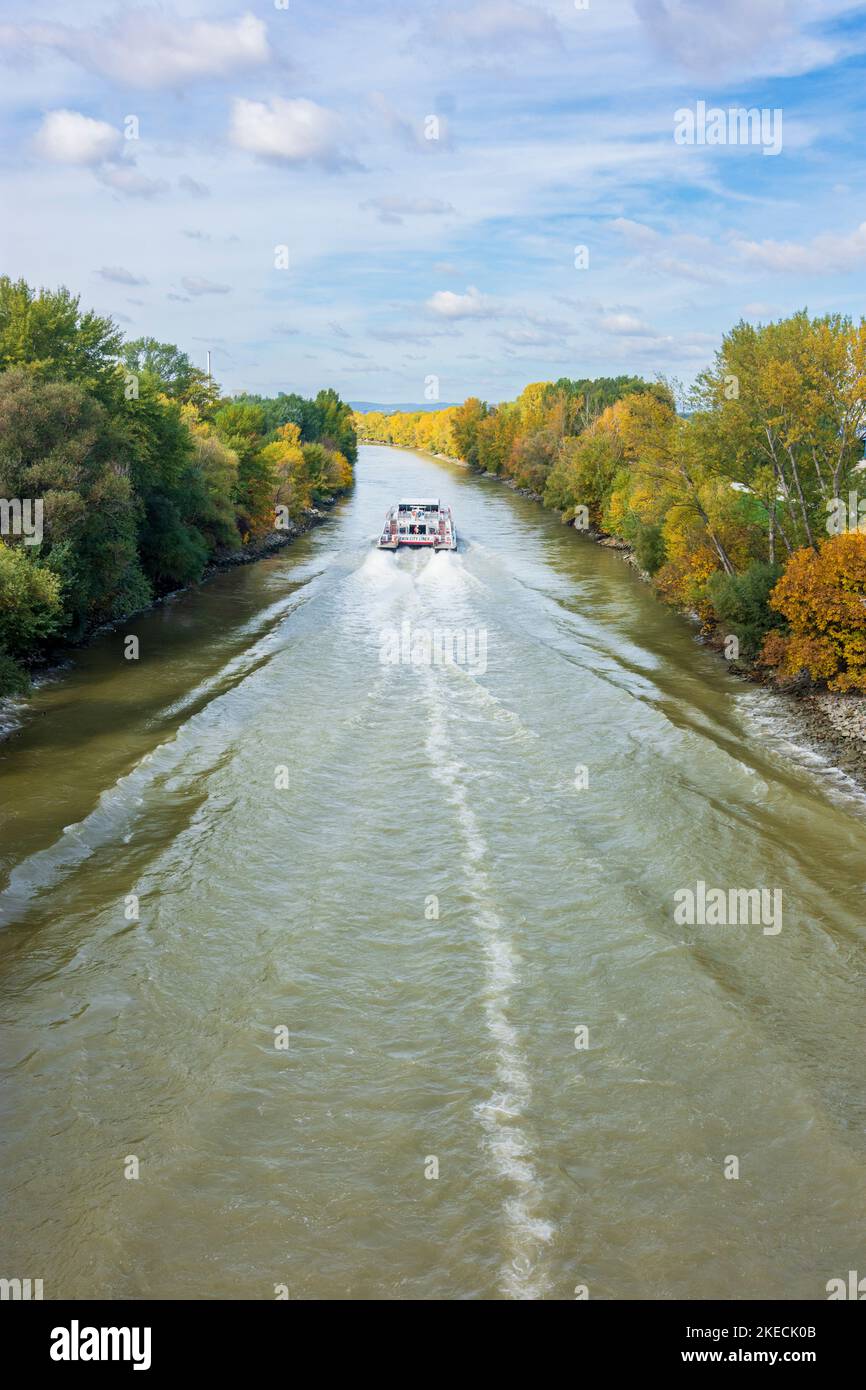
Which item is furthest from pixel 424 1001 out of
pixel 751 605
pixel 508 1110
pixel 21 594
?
pixel 751 605

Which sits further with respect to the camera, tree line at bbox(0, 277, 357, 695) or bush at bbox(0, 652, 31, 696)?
tree line at bbox(0, 277, 357, 695)

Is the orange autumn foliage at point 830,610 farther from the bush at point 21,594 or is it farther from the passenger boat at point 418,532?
the passenger boat at point 418,532

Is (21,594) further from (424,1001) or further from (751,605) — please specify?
(751,605)

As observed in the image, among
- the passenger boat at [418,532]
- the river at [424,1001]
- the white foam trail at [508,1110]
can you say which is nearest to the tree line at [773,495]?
the river at [424,1001]

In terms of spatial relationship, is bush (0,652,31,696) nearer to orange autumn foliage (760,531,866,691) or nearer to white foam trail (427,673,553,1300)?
white foam trail (427,673,553,1300)

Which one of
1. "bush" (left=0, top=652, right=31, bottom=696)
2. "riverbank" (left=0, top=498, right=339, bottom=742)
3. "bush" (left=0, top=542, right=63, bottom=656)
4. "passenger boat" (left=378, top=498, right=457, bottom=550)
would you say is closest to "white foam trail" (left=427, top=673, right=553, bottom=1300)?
"bush" (left=0, top=652, right=31, bottom=696)

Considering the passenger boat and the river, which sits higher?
the passenger boat

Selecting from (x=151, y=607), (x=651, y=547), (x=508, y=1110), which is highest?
(x=651, y=547)
